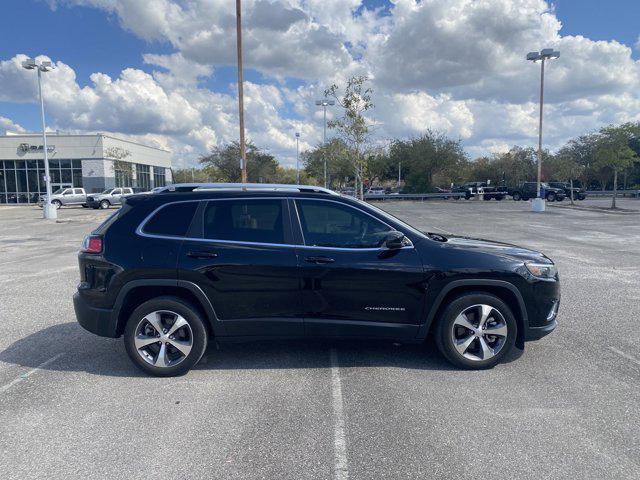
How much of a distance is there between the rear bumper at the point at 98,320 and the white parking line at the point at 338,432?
2.14 m

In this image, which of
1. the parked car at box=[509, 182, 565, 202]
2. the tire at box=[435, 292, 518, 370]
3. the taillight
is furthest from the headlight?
the parked car at box=[509, 182, 565, 202]

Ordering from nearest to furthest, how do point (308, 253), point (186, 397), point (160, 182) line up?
point (186, 397)
point (308, 253)
point (160, 182)

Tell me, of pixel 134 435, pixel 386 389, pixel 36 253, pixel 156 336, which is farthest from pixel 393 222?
pixel 36 253

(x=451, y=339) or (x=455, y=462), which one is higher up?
(x=451, y=339)

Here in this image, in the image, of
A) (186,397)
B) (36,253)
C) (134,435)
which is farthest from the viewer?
(36,253)

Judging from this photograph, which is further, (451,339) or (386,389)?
(451,339)

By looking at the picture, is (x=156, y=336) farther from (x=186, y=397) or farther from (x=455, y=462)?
(x=455, y=462)

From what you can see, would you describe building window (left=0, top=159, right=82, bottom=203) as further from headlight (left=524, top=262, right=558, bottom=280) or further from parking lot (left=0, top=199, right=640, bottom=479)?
headlight (left=524, top=262, right=558, bottom=280)

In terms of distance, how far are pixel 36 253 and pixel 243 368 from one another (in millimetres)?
11028

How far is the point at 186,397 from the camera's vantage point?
4.06 meters

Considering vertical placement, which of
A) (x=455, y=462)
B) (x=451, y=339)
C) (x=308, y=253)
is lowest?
(x=455, y=462)

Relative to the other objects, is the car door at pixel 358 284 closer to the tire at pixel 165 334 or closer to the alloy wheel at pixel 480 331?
the alloy wheel at pixel 480 331

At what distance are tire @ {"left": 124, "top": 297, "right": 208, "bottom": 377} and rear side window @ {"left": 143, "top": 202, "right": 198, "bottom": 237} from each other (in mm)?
635

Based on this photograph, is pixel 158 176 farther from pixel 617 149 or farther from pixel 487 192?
pixel 617 149
